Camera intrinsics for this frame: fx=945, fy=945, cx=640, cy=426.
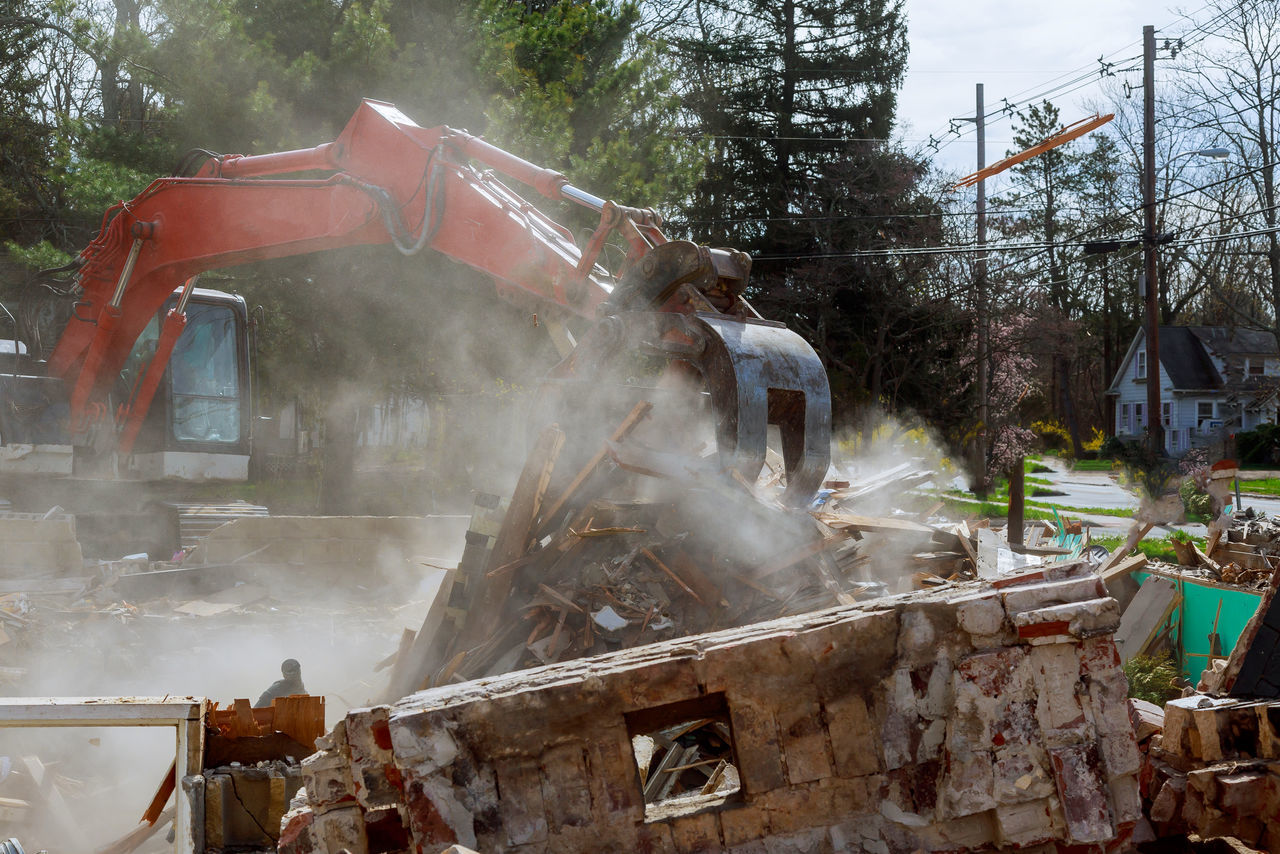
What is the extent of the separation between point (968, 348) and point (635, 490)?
18299 millimetres

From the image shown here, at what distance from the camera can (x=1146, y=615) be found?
8.19 meters

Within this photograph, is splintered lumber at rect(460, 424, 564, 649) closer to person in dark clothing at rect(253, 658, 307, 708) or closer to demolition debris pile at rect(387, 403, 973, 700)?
Answer: demolition debris pile at rect(387, 403, 973, 700)

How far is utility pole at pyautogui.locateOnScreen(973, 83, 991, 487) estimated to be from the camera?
2012 cm

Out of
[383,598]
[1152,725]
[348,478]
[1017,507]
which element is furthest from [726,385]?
[348,478]

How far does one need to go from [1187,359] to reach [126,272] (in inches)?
1741

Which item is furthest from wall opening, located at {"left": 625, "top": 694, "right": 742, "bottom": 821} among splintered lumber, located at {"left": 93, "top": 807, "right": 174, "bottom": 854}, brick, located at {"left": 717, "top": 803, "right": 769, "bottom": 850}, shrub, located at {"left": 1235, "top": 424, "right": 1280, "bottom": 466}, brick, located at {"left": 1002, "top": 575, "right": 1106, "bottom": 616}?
shrub, located at {"left": 1235, "top": 424, "right": 1280, "bottom": 466}

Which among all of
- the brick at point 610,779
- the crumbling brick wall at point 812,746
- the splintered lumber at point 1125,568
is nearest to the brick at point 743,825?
the crumbling brick wall at point 812,746

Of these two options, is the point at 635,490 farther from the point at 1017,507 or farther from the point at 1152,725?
the point at 1017,507

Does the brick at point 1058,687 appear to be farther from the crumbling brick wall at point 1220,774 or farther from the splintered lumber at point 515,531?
the splintered lumber at point 515,531

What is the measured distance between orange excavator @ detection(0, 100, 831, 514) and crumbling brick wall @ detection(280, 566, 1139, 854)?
160 cm

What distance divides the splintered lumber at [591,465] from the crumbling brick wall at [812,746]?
3.16m

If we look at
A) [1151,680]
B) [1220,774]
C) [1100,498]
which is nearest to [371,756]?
→ [1220,774]

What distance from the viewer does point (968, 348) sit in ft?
77.6

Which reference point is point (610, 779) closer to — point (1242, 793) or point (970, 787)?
point (970, 787)
